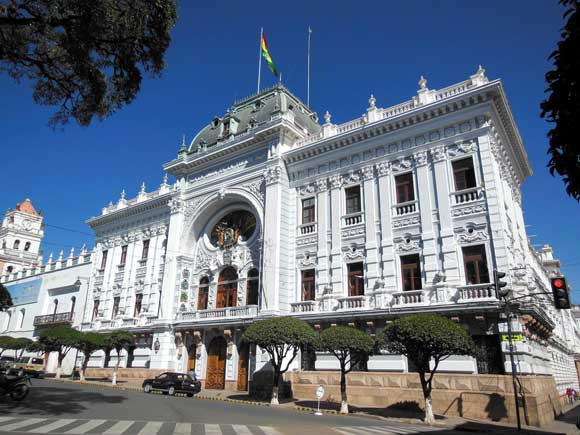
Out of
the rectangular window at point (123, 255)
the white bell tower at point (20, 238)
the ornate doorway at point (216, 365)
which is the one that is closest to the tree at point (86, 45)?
the ornate doorway at point (216, 365)

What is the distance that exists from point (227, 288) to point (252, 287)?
2.66 metres

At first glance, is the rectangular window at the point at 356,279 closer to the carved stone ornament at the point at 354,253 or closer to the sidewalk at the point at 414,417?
the carved stone ornament at the point at 354,253

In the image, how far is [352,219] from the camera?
26.3 meters

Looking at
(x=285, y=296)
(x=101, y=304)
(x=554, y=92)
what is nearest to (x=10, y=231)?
(x=101, y=304)

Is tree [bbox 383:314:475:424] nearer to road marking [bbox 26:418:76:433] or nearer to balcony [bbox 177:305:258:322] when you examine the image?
road marking [bbox 26:418:76:433]

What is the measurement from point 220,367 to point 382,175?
16723 mm

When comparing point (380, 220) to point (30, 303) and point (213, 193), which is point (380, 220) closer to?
point (213, 193)

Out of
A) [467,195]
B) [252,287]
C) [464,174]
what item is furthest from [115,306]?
[464,174]

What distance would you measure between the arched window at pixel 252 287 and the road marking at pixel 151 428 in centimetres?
1657

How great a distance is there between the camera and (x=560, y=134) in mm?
6883

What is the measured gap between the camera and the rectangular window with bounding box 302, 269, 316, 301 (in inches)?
1059

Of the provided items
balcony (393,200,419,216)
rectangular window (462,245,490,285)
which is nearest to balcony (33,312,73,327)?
balcony (393,200,419,216)

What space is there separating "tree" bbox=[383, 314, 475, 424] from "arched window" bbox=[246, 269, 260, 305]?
13.4 m

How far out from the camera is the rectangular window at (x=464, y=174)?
22.4m
